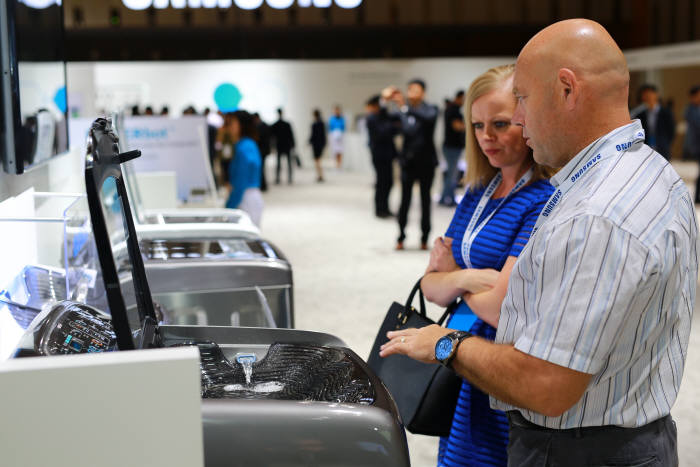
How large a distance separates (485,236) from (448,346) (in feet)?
2.06

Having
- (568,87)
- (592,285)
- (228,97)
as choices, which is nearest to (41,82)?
(568,87)

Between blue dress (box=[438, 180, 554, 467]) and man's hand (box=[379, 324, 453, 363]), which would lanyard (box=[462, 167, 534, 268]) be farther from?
man's hand (box=[379, 324, 453, 363])

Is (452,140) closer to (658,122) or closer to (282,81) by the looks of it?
(658,122)

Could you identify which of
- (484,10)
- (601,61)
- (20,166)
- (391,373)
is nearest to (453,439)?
(391,373)

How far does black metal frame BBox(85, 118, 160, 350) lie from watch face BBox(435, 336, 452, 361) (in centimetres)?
55

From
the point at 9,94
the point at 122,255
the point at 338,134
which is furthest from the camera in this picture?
the point at 338,134

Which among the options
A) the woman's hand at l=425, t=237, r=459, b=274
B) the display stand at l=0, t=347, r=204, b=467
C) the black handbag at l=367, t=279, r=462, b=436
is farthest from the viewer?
the woman's hand at l=425, t=237, r=459, b=274

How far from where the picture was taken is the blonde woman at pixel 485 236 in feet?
6.21

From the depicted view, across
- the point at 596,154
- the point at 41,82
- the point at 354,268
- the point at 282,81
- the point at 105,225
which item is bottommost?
the point at 354,268

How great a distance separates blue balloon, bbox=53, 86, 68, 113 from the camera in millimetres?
3463

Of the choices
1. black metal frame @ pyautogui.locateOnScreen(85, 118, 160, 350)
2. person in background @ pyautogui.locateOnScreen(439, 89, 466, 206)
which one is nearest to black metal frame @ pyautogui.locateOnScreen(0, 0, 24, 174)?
black metal frame @ pyautogui.locateOnScreen(85, 118, 160, 350)

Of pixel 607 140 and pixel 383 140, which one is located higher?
pixel 607 140

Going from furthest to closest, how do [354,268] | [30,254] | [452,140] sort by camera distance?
[452,140] < [354,268] < [30,254]

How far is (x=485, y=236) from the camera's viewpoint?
1994 mm
